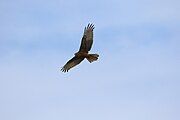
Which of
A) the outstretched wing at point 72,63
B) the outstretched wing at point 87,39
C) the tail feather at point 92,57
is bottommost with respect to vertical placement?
the tail feather at point 92,57

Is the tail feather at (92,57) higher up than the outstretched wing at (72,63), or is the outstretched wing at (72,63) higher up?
the outstretched wing at (72,63)

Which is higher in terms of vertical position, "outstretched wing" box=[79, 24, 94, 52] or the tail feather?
"outstretched wing" box=[79, 24, 94, 52]

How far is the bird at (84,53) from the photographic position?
16578 mm

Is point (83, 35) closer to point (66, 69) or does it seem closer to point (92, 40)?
point (92, 40)

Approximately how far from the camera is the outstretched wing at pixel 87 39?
1739 centimetres

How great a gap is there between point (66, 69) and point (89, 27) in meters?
3.48

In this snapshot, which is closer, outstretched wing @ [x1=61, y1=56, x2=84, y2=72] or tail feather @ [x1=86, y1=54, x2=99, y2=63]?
tail feather @ [x1=86, y1=54, x2=99, y2=63]

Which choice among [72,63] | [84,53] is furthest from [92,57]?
[72,63]

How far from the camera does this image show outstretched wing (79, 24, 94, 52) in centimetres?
1739

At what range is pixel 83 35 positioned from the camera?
1828cm

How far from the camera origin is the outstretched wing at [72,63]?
17.4 meters

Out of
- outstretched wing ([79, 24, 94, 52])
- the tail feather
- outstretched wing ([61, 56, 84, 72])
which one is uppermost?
outstretched wing ([79, 24, 94, 52])

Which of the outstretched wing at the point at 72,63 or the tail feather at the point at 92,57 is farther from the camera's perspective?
the outstretched wing at the point at 72,63

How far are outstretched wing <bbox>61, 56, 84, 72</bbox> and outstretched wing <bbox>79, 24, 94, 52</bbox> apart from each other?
2.16 ft
